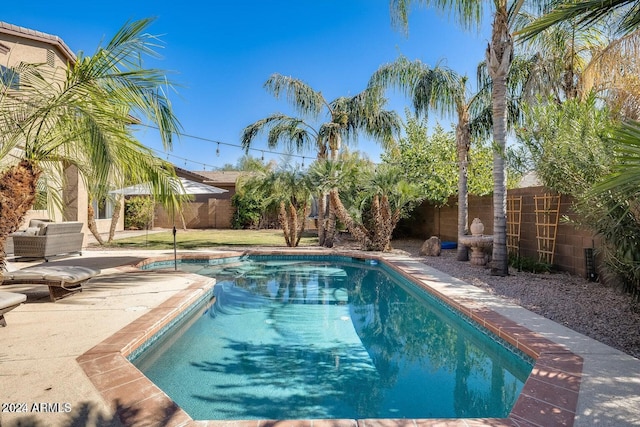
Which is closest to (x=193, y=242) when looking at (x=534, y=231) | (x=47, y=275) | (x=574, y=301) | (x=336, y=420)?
(x=47, y=275)

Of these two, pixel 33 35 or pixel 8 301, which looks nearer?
pixel 8 301

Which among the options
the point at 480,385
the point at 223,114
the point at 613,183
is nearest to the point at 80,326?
the point at 480,385

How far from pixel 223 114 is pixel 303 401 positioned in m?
28.6

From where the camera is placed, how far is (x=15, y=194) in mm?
4793

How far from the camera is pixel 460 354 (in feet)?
17.3

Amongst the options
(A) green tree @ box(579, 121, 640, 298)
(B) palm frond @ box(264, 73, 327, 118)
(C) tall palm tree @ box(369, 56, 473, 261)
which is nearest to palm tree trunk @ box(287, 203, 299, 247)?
(B) palm frond @ box(264, 73, 327, 118)

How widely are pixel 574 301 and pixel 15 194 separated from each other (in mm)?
9213

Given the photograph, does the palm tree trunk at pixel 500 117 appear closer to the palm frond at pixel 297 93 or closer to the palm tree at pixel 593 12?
the palm tree at pixel 593 12

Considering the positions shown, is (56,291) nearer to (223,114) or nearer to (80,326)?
(80,326)

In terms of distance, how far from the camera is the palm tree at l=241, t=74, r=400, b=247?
15945 millimetres

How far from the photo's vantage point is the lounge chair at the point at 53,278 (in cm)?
596

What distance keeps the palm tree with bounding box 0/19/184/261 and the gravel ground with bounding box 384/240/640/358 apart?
22.9ft

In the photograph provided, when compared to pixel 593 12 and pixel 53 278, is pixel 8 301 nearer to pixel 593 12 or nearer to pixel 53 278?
pixel 53 278

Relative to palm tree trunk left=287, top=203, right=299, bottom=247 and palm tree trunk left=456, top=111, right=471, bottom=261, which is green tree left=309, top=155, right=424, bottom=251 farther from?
palm tree trunk left=456, top=111, right=471, bottom=261
